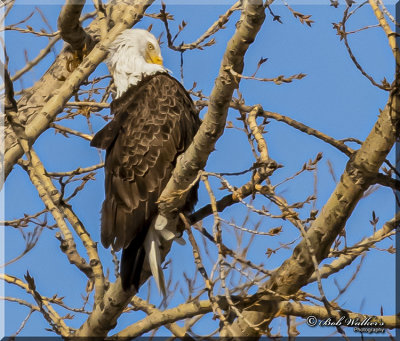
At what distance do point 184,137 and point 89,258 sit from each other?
103 cm

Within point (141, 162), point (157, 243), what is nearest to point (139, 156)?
point (141, 162)

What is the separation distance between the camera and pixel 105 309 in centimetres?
412

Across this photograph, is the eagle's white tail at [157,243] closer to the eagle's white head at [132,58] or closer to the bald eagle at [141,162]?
the bald eagle at [141,162]

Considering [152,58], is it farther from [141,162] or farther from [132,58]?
[141,162]

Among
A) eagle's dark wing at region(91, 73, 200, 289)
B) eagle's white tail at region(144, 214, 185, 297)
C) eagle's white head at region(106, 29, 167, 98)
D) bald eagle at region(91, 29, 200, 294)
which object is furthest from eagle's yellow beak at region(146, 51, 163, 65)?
eagle's white tail at region(144, 214, 185, 297)

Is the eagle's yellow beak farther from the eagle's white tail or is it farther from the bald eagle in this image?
the eagle's white tail

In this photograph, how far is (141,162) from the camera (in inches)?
180

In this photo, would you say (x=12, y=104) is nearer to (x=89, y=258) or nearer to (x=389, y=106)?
(x=89, y=258)

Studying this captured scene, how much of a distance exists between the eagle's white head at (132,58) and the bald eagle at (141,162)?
0.97 feet

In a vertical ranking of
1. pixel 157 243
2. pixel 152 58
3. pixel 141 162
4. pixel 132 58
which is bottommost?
pixel 157 243

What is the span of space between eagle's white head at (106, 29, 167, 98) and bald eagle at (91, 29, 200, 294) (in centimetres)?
30

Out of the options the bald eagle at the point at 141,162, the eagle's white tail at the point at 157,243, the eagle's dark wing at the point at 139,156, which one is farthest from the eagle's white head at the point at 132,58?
the eagle's white tail at the point at 157,243

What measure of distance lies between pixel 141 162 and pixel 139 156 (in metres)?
0.04

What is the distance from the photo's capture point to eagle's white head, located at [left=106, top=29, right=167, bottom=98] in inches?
209
